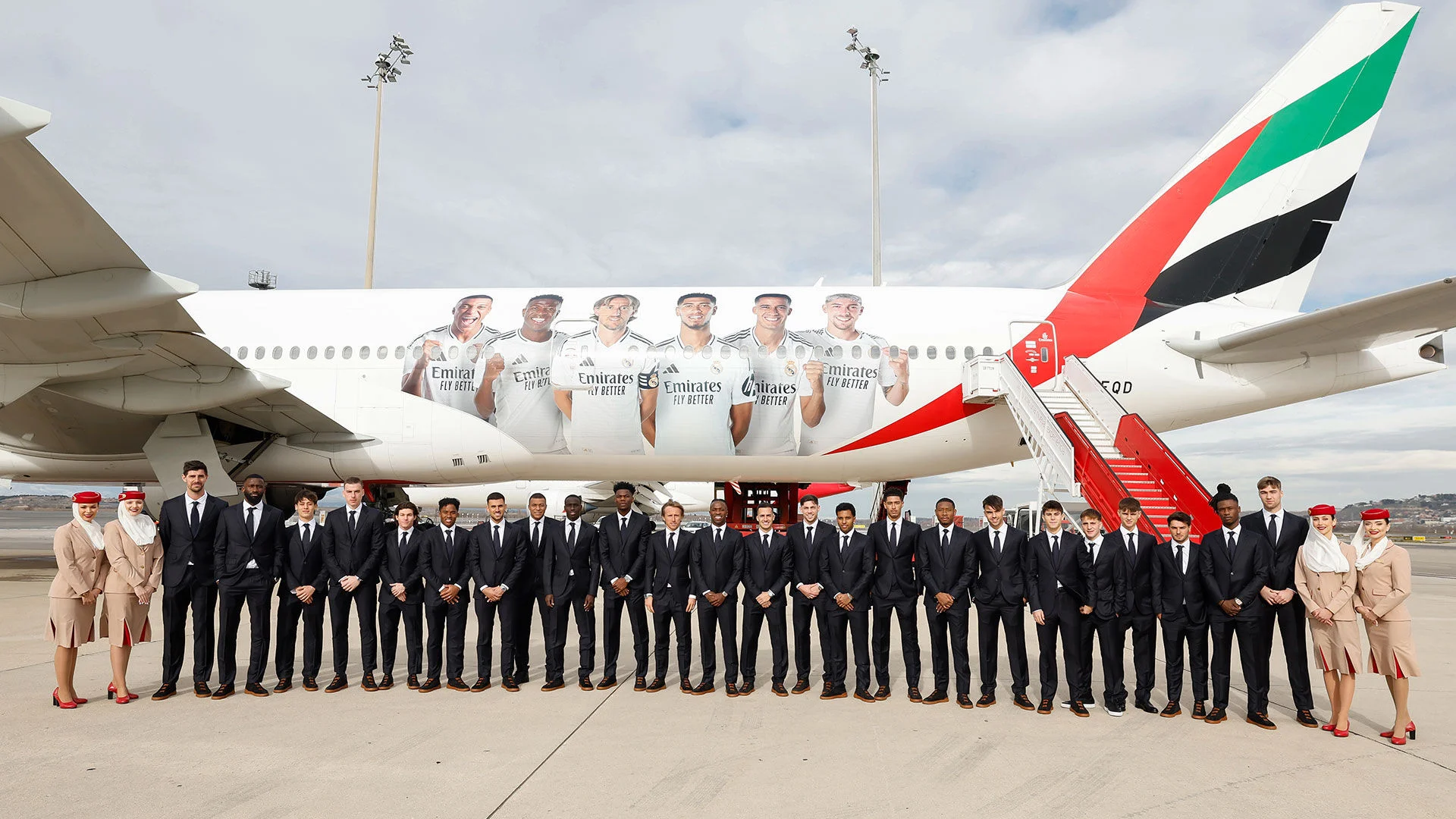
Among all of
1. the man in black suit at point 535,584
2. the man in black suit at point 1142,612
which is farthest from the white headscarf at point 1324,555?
the man in black suit at point 535,584

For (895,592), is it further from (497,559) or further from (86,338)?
(86,338)

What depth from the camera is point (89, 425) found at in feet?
38.8

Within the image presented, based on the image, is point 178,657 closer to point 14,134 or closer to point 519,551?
point 519,551

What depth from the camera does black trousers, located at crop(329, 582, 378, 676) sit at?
6238 mm

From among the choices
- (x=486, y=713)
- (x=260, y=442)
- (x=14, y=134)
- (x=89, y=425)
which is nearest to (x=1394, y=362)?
(x=486, y=713)

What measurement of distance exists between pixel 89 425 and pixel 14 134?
24.9ft

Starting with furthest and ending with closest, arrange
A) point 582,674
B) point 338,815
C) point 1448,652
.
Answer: point 1448,652 → point 582,674 → point 338,815

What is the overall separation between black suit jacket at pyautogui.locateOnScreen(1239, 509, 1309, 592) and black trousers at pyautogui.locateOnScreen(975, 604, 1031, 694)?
1708 mm

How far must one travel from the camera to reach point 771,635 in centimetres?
632

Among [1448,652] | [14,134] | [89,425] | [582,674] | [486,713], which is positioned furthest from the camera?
[89,425]

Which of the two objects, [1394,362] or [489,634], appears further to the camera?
[1394,362]

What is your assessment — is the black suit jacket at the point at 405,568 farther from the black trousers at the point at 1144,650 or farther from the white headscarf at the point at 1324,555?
the white headscarf at the point at 1324,555

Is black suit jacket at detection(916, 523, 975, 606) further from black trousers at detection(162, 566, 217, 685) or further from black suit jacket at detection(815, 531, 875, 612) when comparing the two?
black trousers at detection(162, 566, 217, 685)

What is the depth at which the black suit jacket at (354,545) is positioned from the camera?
252 inches
